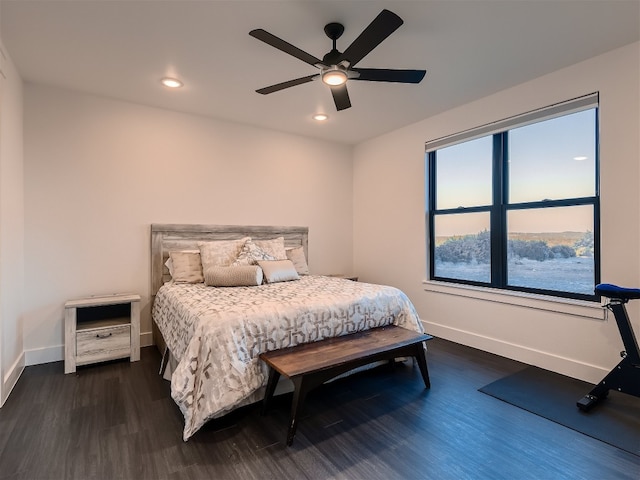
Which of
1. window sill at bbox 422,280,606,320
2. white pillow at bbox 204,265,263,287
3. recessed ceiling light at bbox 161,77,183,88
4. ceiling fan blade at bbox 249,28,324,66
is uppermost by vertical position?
recessed ceiling light at bbox 161,77,183,88

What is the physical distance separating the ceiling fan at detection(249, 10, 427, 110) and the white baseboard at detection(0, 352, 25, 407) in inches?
114

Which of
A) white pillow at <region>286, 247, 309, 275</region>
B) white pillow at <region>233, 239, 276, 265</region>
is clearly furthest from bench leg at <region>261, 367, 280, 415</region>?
white pillow at <region>286, 247, 309, 275</region>

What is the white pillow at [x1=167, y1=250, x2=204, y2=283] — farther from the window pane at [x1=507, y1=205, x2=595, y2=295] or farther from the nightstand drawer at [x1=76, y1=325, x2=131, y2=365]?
the window pane at [x1=507, y1=205, x2=595, y2=295]

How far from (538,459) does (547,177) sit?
2346 millimetres

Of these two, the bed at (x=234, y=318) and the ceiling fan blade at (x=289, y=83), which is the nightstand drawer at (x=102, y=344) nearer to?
the bed at (x=234, y=318)

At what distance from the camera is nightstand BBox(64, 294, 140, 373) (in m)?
2.83

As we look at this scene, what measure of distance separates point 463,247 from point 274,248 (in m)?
2.17

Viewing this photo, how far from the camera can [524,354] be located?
306cm

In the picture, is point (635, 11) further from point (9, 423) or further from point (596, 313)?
point (9, 423)

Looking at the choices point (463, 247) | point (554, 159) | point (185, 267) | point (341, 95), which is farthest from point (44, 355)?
point (554, 159)

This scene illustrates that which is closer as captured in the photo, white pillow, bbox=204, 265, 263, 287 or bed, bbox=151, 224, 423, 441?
bed, bbox=151, 224, 423, 441

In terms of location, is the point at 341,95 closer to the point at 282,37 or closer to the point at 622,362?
the point at 282,37

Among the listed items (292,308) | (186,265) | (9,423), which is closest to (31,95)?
(186,265)

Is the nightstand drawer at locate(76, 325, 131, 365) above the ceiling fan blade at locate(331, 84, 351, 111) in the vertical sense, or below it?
below
